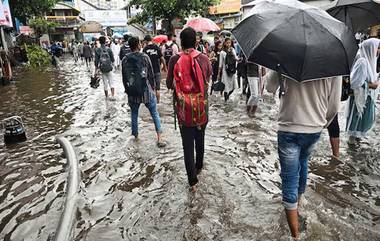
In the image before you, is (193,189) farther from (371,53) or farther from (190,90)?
(371,53)

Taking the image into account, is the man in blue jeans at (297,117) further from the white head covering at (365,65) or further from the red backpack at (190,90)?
the white head covering at (365,65)

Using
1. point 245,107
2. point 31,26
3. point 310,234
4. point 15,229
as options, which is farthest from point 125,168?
point 31,26

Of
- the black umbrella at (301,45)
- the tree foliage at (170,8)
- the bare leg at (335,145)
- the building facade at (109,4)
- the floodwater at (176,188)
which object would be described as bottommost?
the floodwater at (176,188)

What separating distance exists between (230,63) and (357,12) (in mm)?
3548

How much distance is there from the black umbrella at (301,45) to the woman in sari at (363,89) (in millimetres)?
2074

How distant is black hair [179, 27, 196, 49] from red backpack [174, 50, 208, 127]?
8 centimetres

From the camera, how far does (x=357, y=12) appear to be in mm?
5258

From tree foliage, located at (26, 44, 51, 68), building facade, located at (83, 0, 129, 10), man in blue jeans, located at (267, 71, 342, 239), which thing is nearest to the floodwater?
man in blue jeans, located at (267, 71, 342, 239)

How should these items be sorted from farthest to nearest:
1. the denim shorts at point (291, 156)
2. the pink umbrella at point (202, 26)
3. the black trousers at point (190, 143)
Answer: the pink umbrella at point (202, 26), the black trousers at point (190, 143), the denim shorts at point (291, 156)

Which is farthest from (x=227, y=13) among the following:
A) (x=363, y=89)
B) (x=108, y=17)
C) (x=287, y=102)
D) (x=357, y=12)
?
(x=287, y=102)

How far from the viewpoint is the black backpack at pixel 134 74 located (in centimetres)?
535

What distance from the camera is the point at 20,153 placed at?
5.54 m

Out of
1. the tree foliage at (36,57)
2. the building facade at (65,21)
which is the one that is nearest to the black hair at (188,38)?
the tree foliage at (36,57)

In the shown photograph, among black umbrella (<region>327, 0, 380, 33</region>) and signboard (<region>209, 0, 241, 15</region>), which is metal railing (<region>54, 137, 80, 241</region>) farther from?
signboard (<region>209, 0, 241, 15</region>)
